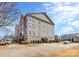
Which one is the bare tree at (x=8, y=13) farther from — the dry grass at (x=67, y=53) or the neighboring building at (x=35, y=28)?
the dry grass at (x=67, y=53)

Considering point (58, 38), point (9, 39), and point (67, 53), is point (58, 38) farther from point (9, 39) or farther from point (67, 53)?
point (9, 39)

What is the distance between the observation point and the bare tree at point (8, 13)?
304 centimetres

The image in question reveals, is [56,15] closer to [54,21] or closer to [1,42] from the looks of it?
[54,21]

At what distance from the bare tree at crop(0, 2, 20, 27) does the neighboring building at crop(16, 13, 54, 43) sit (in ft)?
0.40

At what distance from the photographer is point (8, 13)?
308 centimetres

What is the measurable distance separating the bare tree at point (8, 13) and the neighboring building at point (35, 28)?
12cm

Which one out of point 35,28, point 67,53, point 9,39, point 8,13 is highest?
point 8,13

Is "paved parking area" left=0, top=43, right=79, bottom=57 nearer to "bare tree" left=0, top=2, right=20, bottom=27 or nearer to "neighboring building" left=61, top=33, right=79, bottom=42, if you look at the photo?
"neighboring building" left=61, top=33, right=79, bottom=42

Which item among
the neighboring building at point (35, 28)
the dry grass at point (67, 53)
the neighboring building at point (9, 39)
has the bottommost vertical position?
the dry grass at point (67, 53)

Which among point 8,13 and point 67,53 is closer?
point 67,53

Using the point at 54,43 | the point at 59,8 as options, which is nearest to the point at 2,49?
the point at 54,43

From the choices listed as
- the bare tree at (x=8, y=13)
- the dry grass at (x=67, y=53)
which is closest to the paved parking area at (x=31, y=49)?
the dry grass at (x=67, y=53)

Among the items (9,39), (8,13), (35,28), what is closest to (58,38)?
(35,28)

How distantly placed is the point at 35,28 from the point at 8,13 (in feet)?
1.46
